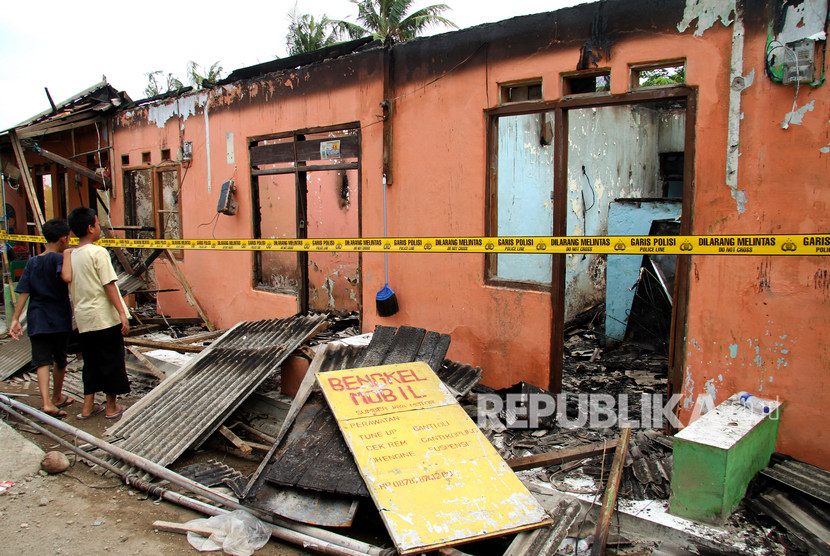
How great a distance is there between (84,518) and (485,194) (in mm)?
4067

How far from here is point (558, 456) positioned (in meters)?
3.92

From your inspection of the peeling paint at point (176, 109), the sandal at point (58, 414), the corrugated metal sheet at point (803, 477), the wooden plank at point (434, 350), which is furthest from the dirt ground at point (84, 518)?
the peeling paint at point (176, 109)

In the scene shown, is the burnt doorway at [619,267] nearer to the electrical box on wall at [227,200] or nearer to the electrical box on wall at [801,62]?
the electrical box on wall at [801,62]

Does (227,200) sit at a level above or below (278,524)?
above

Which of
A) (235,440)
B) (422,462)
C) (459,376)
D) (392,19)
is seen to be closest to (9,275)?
(235,440)

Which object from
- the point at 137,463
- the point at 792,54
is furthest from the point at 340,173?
the point at 792,54

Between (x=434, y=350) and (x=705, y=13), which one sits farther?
(x=434, y=350)

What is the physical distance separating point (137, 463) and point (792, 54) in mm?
5412

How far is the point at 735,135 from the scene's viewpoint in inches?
156

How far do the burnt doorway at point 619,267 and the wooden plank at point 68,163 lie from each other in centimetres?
814

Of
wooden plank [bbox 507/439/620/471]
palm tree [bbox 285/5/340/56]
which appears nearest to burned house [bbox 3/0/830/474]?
wooden plank [bbox 507/439/620/471]

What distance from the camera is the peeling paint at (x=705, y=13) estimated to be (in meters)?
3.91

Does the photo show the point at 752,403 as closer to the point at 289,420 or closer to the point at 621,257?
the point at 289,420

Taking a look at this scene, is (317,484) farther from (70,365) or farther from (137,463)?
(70,365)
